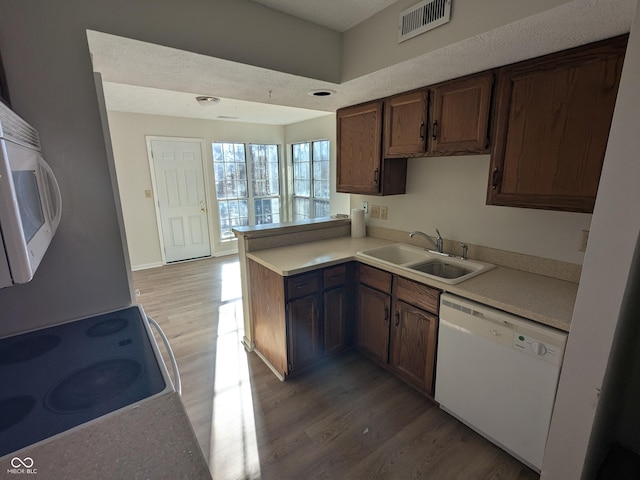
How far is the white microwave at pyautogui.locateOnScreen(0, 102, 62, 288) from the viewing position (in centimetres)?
54

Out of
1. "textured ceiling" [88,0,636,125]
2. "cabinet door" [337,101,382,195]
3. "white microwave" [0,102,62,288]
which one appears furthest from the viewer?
"cabinet door" [337,101,382,195]

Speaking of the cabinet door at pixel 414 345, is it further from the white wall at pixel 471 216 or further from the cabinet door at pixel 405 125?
the cabinet door at pixel 405 125

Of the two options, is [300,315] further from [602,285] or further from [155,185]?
[155,185]

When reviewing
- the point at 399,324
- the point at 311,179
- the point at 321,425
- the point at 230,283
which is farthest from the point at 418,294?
the point at 311,179

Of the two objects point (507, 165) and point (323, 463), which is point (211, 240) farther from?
point (507, 165)

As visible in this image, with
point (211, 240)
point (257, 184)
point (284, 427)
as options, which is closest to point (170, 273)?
point (211, 240)

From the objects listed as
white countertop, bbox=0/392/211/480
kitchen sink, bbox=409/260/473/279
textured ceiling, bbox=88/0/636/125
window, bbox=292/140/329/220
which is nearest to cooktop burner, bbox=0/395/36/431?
white countertop, bbox=0/392/211/480

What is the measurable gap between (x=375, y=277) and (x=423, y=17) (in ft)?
5.10

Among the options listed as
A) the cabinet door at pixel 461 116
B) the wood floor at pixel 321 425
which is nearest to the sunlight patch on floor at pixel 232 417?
the wood floor at pixel 321 425

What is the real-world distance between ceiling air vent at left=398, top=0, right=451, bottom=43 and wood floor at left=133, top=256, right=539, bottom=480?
2210mm

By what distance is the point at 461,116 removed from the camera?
6.17 ft

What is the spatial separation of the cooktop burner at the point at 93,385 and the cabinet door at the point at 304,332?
3.79ft

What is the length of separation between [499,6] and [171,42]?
1.46 m

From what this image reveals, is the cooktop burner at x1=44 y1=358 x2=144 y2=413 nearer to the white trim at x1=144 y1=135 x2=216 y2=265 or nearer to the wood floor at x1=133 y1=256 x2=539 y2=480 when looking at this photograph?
the wood floor at x1=133 y1=256 x2=539 y2=480
